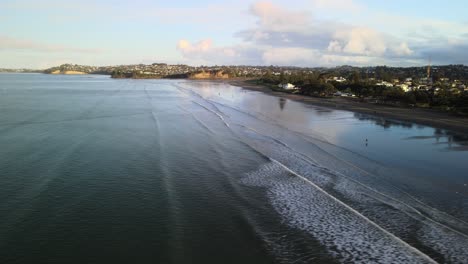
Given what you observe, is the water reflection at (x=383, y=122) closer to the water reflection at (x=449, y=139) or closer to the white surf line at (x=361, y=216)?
the water reflection at (x=449, y=139)

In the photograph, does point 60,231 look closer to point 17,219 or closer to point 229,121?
point 17,219

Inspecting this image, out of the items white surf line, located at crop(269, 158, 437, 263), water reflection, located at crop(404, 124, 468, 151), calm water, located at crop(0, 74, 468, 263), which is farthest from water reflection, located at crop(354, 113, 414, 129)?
white surf line, located at crop(269, 158, 437, 263)

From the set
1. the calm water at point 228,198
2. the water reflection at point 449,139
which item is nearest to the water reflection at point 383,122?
the water reflection at point 449,139

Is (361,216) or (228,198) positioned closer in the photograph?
(361,216)

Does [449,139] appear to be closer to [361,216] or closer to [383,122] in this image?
[383,122]

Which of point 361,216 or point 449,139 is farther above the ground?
point 449,139

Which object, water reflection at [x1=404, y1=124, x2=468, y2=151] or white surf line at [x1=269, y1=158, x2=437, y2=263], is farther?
water reflection at [x1=404, y1=124, x2=468, y2=151]

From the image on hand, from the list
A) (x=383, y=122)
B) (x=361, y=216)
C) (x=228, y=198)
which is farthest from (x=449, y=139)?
(x=228, y=198)

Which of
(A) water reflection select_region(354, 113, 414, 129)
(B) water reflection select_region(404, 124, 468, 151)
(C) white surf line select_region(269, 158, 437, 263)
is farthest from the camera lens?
(A) water reflection select_region(354, 113, 414, 129)

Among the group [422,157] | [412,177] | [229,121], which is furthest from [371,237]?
[229,121]

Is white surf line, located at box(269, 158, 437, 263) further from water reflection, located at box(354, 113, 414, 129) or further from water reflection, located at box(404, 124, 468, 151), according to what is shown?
water reflection, located at box(354, 113, 414, 129)
